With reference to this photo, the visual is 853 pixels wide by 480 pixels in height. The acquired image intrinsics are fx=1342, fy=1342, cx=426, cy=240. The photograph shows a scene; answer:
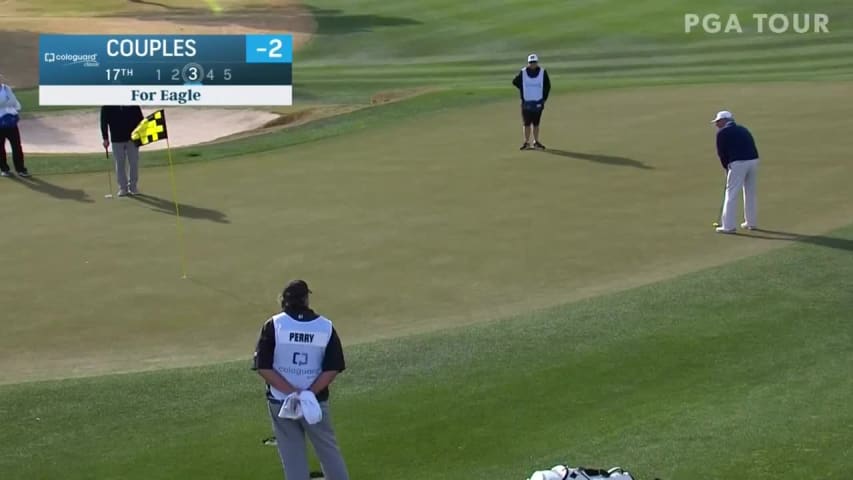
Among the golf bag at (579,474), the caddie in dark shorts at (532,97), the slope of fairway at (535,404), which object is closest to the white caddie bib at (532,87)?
the caddie in dark shorts at (532,97)

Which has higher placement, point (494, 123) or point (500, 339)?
point (494, 123)

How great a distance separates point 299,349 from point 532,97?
51.7 ft

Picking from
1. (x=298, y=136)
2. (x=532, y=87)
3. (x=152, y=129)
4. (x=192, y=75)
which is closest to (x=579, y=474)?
(x=152, y=129)

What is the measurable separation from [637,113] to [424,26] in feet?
78.9

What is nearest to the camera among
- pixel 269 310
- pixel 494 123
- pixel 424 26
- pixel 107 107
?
pixel 269 310

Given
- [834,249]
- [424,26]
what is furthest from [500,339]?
[424,26]

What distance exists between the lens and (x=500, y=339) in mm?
14055

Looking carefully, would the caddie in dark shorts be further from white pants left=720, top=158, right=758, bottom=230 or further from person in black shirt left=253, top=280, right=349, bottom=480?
person in black shirt left=253, top=280, right=349, bottom=480

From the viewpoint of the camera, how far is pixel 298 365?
953 cm

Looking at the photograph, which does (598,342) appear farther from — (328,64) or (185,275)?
(328,64)

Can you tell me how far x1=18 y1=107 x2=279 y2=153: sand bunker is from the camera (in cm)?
3381
